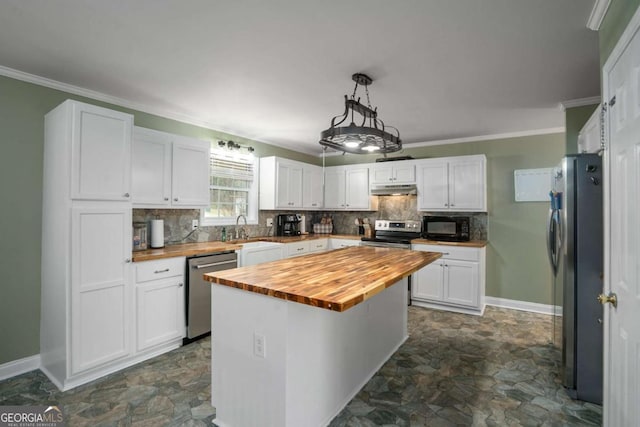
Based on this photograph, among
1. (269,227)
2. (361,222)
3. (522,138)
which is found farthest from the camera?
(361,222)

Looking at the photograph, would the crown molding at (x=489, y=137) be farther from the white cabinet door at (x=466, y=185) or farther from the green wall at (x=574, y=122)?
the green wall at (x=574, y=122)

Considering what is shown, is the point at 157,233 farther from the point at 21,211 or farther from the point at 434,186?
the point at 434,186

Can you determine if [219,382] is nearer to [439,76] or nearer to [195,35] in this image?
[195,35]

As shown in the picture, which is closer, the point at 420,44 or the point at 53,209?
the point at 420,44

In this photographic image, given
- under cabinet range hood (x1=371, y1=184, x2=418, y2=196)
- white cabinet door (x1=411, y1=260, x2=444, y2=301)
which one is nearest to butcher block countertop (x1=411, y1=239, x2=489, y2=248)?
white cabinet door (x1=411, y1=260, x2=444, y2=301)

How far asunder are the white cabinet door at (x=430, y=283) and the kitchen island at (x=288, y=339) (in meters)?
2.21

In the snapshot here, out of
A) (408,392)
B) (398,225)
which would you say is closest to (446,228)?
(398,225)

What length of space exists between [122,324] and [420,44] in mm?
3175

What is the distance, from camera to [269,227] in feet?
16.9

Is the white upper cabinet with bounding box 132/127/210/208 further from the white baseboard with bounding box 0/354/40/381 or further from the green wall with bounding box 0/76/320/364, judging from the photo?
the white baseboard with bounding box 0/354/40/381

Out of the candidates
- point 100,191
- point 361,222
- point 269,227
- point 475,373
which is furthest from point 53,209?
point 361,222

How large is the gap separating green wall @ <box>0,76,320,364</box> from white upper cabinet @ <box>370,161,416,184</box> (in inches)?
160

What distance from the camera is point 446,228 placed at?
468cm

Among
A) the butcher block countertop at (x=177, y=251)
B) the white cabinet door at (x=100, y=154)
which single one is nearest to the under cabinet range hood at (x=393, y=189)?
the butcher block countertop at (x=177, y=251)
